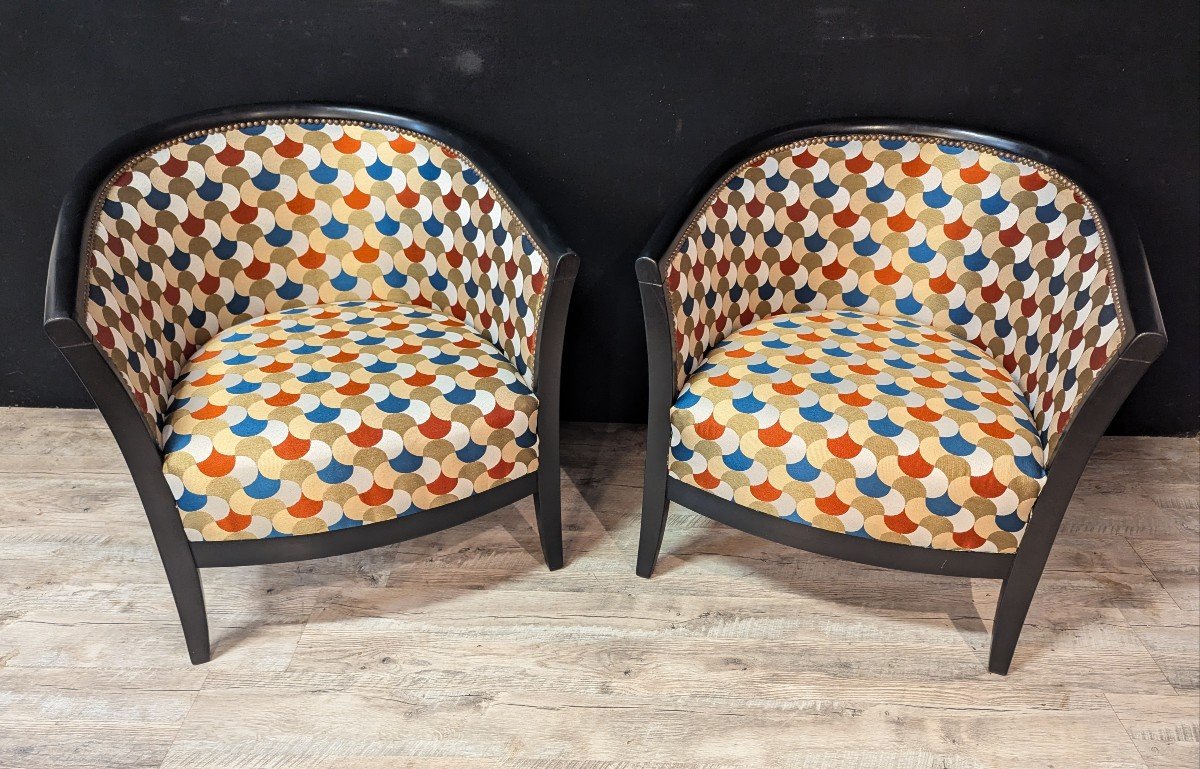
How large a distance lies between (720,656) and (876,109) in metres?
1.27

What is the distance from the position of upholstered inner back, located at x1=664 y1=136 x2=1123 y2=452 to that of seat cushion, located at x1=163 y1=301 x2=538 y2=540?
15.5 inches

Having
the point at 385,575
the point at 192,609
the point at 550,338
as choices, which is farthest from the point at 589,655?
the point at 192,609

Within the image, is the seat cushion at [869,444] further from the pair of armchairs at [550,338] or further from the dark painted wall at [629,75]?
the dark painted wall at [629,75]

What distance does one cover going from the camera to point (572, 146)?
7.03 ft

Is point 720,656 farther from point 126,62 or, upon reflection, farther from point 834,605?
point 126,62

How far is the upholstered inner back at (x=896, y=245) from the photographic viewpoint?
69.1 inches

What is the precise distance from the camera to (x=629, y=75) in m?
2.05

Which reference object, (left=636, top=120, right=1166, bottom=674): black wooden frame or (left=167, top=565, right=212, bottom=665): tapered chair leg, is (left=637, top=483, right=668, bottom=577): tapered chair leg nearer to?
(left=636, top=120, right=1166, bottom=674): black wooden frame

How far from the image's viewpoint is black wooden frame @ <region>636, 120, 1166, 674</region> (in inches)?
56.9

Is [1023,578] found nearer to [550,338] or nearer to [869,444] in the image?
[869,444]

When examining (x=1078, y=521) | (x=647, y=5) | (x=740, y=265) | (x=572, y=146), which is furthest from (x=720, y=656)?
(x=647, y=5)

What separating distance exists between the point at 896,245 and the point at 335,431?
1240mm

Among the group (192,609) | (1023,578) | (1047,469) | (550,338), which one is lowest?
(192,609)

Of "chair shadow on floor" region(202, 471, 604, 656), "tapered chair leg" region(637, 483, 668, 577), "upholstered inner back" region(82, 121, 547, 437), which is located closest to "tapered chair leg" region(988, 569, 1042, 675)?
"tapered chair leg" region(637, 483, 668, 577)
